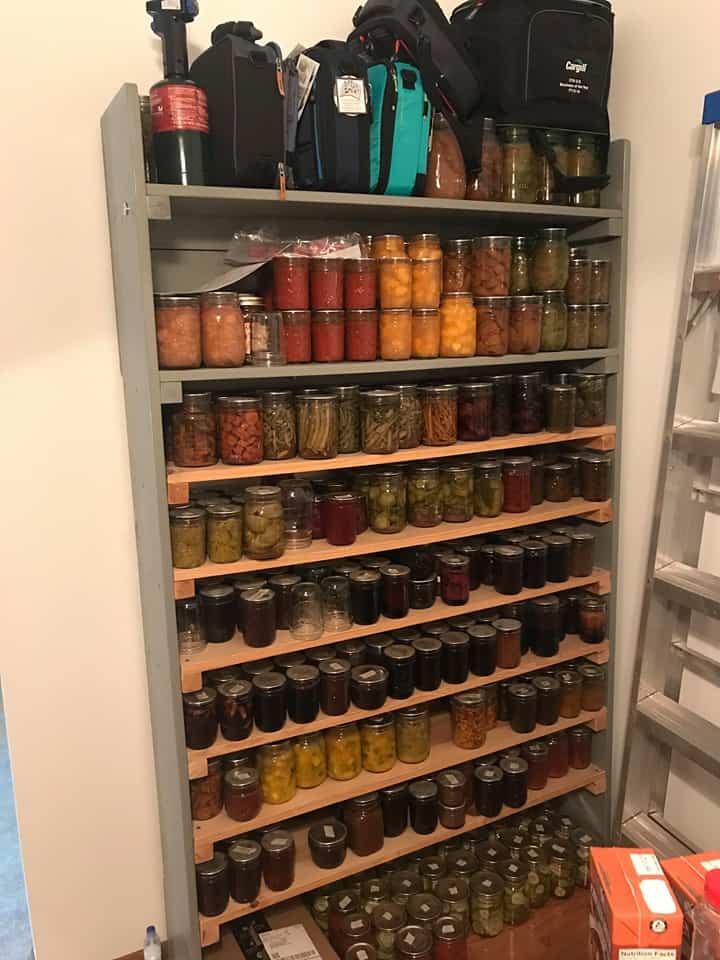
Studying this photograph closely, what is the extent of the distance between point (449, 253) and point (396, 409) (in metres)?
0.42

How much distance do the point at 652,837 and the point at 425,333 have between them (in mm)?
1446

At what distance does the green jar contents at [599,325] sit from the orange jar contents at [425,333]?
504 mm

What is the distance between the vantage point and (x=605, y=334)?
217cm

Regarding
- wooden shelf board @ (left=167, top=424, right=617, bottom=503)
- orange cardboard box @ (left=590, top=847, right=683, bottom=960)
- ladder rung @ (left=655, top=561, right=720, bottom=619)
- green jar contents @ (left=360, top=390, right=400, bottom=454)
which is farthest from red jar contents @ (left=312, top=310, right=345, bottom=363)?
orange cardboard box @ (left=590, top=847, right=683, bottom=960)

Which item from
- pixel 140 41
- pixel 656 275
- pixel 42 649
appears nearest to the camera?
pixel 140 41

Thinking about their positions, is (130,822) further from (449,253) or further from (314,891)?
(449,253)

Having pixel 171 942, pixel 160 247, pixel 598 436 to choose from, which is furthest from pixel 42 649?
pixel 598 436

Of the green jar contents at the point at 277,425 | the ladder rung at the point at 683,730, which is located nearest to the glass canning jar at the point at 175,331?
the green jar contents at the point at 277,425

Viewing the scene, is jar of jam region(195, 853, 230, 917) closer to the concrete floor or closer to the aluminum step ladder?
the concrete floor

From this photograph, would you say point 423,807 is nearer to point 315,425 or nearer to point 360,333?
point 315,425

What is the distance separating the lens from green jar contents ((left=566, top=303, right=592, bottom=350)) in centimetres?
211

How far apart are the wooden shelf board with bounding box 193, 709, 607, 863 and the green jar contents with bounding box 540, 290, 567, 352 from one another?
1064mm

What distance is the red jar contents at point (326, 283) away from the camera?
1.78 metres

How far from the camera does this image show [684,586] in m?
1.93
